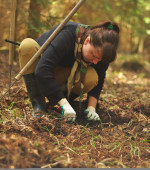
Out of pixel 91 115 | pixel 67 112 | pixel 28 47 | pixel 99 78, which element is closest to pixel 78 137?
pixel 67 112

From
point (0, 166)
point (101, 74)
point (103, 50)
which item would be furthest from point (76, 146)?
point (101, 74)

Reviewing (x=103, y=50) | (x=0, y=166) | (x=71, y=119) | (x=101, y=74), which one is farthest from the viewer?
(x=101, y=74)

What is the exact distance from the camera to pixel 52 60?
2.06 m

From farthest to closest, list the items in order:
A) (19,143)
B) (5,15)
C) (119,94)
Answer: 1. (5,15)
2. (119,94)
3. (19,143)

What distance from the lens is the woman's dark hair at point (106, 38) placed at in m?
1.92

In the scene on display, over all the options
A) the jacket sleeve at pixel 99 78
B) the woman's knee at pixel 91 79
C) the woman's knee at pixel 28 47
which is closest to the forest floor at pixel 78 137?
the jacket sleeve at pixel 99 78

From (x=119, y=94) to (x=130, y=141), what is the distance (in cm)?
152

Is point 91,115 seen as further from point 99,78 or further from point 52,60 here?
point 52,60

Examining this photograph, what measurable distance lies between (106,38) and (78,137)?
2.98ft

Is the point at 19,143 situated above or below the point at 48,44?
below

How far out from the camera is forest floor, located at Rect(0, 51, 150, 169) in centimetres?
142

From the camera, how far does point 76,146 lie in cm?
179

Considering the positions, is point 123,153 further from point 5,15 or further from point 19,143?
point 5,15

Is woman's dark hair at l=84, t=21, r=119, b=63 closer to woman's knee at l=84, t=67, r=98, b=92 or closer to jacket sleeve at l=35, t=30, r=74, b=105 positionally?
jacket sleeve at l=35, t=30, r=74, b=105
